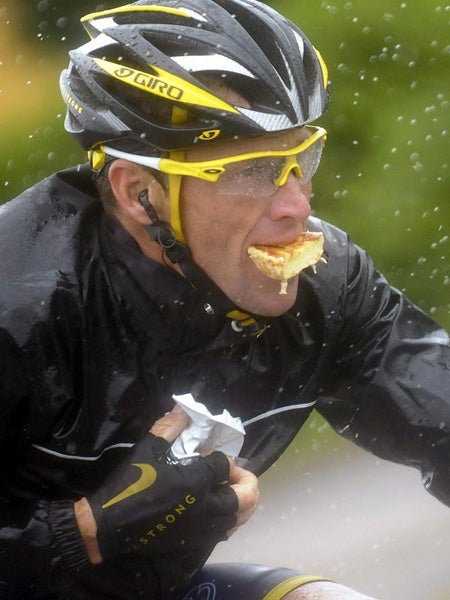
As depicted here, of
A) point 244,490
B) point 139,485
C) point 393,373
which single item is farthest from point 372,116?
point 139,485

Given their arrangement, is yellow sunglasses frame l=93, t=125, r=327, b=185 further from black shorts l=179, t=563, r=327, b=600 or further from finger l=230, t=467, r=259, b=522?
black shorts l=179, t=563, r=327, b=600

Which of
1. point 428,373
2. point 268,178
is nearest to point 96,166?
point 268,178

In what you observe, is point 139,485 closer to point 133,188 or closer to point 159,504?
point 159,504

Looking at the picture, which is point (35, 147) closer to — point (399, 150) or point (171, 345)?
point (399, 150)

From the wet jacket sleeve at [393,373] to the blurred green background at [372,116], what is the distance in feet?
14.1

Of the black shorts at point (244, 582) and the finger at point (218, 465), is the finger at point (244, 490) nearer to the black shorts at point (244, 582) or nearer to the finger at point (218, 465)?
the finger at point (218, 465)

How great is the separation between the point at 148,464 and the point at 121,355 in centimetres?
31

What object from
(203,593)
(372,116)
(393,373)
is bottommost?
(372,116)

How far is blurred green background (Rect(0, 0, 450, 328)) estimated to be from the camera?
755 cm

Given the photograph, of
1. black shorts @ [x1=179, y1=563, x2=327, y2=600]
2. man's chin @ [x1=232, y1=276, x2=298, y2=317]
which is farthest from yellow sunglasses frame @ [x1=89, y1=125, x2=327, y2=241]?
black shorts @ [x1=179, y1=563, x2=327, y2=600]

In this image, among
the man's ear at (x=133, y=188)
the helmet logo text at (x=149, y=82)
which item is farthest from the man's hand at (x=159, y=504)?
the helmet logo text at (x=149, y=82)

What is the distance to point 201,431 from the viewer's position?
2994mm

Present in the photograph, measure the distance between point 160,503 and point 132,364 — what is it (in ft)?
1.27

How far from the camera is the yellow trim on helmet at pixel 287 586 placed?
3271mm
